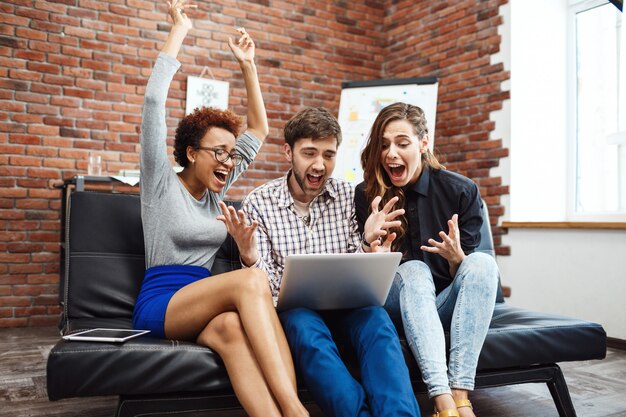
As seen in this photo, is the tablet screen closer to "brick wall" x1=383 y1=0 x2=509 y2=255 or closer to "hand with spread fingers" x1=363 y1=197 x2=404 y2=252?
"hand with spread fingers" x1=363 y1=197 x2=404 y2=252

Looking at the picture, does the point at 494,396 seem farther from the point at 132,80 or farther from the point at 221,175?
the point at 132,80

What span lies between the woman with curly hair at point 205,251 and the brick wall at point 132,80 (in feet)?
7.33

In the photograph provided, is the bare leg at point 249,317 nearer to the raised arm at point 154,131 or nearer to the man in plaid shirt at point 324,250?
the man in plaid shirt at point 324,250

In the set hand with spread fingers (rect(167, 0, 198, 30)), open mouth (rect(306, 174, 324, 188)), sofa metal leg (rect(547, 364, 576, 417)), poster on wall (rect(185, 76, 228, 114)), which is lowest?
sofa metal leg (rect(547, 364, 576, 417))

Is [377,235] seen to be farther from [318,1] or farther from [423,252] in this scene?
[318,1]

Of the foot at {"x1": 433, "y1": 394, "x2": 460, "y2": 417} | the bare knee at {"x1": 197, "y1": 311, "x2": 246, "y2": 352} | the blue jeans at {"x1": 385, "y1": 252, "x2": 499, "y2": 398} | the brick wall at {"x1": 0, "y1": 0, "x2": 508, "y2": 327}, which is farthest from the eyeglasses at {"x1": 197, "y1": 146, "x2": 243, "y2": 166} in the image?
the brick wall at {"x1": 0, "y1": 0, "x2": 508, "y2": 327}

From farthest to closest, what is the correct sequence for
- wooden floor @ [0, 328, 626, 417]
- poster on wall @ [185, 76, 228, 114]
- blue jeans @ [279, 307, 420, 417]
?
1. poster on wall @ [185, 76, 228, 114]
2. wooden floor @ [0, 328, 626, 417]
3. blue jeans @ [279, 307, 420, 417]

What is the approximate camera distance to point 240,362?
1.52 metres

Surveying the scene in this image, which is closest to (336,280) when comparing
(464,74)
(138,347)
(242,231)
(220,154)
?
(242,231)

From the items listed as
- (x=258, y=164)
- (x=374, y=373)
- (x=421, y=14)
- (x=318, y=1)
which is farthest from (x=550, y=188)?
(x=374, y=373)

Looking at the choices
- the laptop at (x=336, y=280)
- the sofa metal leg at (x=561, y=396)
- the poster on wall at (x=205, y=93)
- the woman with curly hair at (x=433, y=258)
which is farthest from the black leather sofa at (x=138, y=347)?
the poster on wall at (x=205, y=93)

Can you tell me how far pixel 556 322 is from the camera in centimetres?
194

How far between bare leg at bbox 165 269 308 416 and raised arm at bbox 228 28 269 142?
777 mm

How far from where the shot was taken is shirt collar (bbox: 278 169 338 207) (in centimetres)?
198
